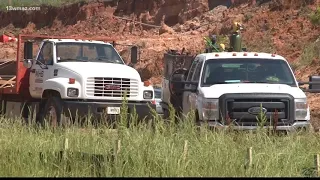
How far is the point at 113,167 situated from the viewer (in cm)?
910

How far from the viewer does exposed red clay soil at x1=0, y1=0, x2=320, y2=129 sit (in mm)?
36406

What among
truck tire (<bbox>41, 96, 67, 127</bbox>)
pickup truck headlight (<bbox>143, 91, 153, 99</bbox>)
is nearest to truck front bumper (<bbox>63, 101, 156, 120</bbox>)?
truck tire (<bbox>41, 96, 67, 127</bbox>)

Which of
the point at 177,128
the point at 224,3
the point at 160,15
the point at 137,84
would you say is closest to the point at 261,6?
the point at 224,3

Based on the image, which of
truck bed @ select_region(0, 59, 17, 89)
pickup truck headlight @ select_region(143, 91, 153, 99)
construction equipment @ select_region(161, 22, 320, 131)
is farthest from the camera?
truck bed @ select_region(0, 59, 17, 89)

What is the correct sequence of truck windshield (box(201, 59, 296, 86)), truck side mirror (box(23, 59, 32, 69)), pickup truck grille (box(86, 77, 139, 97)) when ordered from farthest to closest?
truck side mirror (box(23, 59, 32, 69)) < pickup truck grille (box(86, 77, 139, 97)) < truck windshield (box(201, 59, 296, 86))

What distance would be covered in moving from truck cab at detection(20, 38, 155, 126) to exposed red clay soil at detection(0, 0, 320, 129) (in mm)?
7423

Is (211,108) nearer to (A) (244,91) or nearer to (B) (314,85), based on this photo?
(A) (244,91)

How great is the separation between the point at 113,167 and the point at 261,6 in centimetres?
3374

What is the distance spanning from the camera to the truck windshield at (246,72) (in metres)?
14.4

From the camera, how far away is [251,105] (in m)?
13.3

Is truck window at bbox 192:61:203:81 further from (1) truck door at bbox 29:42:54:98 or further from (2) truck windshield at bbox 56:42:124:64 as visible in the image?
(1) truck door at bbox 29:42:54:98

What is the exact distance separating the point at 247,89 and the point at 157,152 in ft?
14.3

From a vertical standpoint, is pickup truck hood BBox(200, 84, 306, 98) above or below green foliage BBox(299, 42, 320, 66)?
below

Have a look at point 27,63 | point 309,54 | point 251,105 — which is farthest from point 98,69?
point 309,54
